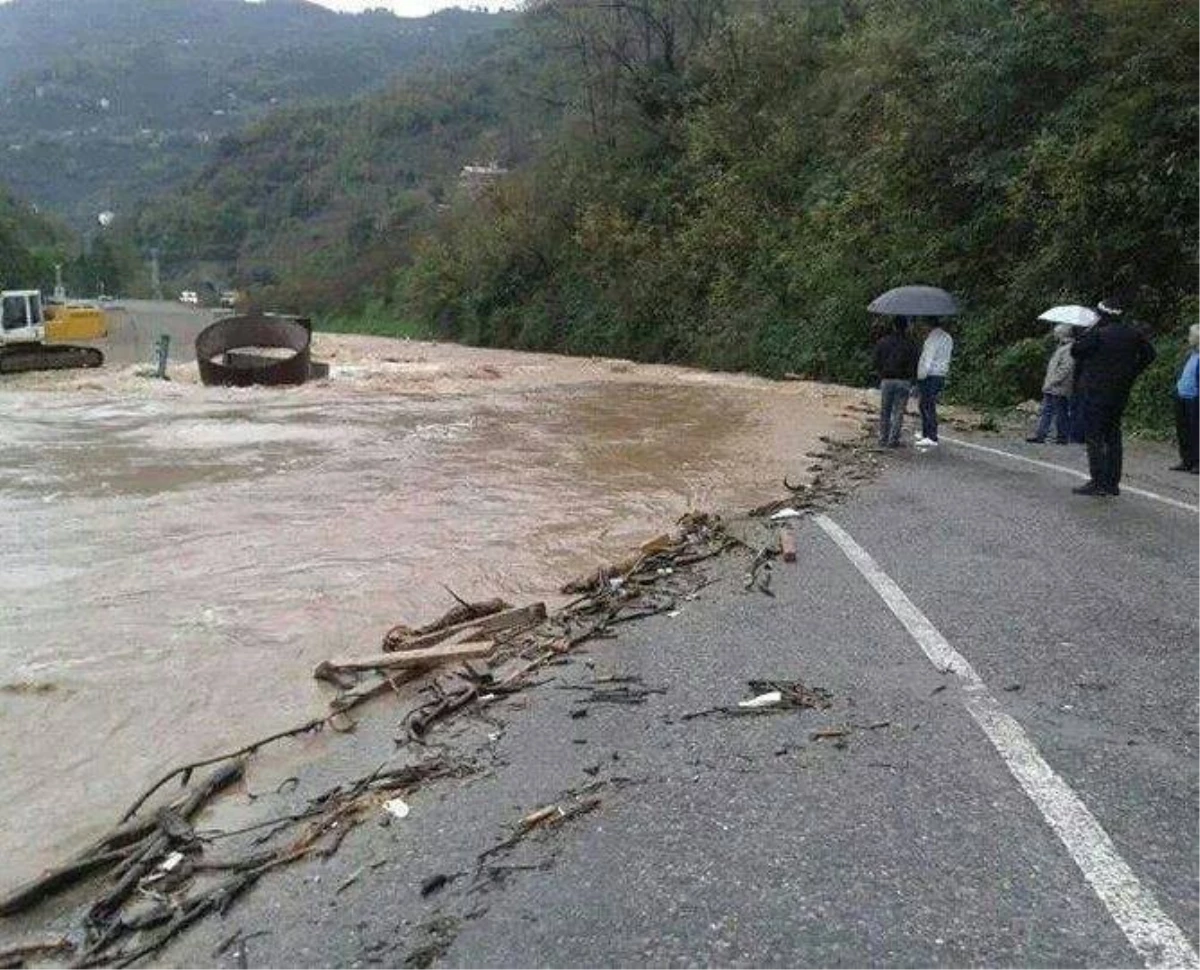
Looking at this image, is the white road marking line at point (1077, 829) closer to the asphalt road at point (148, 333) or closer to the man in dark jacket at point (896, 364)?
the man in dark jacket at point (896, 364)

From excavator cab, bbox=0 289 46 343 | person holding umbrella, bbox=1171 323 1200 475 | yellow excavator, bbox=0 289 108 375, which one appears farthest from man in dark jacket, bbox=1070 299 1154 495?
excavator cab, bbox=0 289 46 343

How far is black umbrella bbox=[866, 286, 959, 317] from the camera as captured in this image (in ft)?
42.8

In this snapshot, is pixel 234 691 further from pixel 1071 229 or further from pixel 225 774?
pixel 1071 229

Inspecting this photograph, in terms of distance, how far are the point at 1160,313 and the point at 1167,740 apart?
15.2m

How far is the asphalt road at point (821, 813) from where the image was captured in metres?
3.22

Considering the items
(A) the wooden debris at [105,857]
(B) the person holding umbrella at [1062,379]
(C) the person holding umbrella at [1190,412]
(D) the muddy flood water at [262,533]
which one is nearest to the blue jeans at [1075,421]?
(B) the person holding umbrella at [1062,379]

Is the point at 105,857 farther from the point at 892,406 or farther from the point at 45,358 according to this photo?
the point at 45,358

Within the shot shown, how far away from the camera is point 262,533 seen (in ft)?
35.0

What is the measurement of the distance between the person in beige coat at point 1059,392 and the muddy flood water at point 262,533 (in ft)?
9.98

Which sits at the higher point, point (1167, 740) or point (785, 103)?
point (785, 103)

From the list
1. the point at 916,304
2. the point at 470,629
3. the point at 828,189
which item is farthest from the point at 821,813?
the point at 828,189

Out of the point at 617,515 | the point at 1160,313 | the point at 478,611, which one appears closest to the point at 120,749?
the point at 478,611

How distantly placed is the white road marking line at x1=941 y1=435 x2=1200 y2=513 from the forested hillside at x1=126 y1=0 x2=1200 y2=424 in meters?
3.16

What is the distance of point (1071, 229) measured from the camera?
61.7 feet
